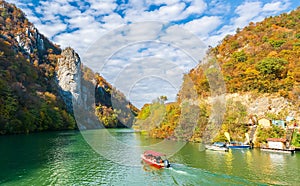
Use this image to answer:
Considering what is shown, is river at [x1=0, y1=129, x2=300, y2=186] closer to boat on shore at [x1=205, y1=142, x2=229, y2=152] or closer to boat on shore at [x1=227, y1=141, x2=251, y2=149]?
boat on shore at [x1=205, y1=142, x2=229, y2=152]

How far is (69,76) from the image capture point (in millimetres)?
94125

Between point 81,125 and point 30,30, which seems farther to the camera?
point 30,30

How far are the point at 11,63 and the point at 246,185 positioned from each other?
70.2 meters

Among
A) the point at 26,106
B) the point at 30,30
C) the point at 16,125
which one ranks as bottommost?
the point at 16,125

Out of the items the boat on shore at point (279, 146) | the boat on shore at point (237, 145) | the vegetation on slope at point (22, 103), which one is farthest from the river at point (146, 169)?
the vegetation on slope at point (22, 103)

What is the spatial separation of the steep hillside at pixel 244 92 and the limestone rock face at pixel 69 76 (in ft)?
187

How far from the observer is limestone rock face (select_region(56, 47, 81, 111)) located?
3659 inches

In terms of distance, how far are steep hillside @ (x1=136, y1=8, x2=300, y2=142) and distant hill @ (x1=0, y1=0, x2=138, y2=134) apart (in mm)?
30898

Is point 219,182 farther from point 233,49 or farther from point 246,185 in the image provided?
point 233,49

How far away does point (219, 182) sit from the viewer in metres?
15.8

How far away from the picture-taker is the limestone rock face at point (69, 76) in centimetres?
9294

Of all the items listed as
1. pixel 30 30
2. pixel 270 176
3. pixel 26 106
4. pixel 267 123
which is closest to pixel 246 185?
pixel 270 176

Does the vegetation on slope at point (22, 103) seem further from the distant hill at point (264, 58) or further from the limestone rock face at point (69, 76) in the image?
the distant hill at point (264, 58)

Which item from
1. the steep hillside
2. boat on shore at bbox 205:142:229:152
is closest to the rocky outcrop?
the steep hillside
